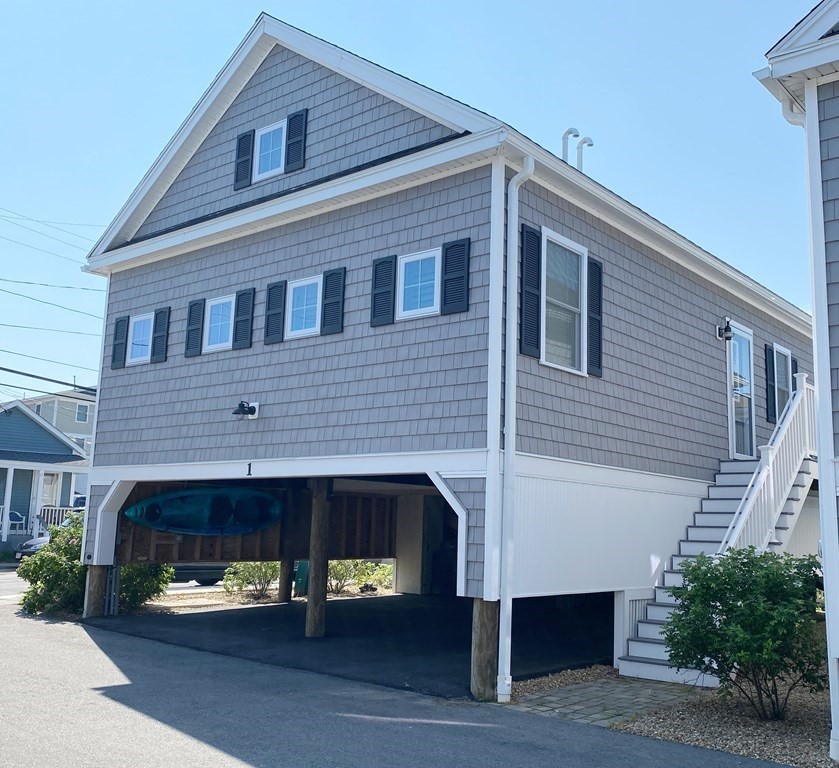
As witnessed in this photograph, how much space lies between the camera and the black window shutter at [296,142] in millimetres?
12023

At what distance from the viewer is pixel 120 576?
48.1 feet

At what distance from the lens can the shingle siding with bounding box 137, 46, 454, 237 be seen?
11.0 m

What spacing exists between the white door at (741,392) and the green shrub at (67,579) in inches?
395

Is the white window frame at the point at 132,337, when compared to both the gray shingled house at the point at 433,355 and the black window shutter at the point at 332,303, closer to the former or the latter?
the gray shingled house at the point at 433,355

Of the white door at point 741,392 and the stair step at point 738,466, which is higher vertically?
the white door at point 741,392

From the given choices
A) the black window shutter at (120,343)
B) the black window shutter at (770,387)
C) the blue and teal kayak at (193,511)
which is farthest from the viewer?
the black window shutter at (770,387)

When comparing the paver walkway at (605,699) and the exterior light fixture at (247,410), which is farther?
the exterior light fixture at (247,410)

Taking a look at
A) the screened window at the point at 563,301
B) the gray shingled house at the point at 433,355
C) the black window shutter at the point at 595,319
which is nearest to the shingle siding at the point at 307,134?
the gray shingled house at the point at 433,355

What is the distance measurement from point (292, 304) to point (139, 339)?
3.55 m

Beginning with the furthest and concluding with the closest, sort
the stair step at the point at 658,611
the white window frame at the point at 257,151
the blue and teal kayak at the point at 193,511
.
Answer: the blue and teal kayak at the point at 193,511
the white window frame at the point at 257,151
the stair step at the point at 658,611

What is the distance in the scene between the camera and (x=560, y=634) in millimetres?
13344

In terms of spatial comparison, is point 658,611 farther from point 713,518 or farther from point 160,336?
point 160,336

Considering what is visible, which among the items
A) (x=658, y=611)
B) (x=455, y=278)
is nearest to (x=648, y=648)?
(x=658, y=611)

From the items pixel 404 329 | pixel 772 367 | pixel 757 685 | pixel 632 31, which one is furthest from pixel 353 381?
pixel 772 367
